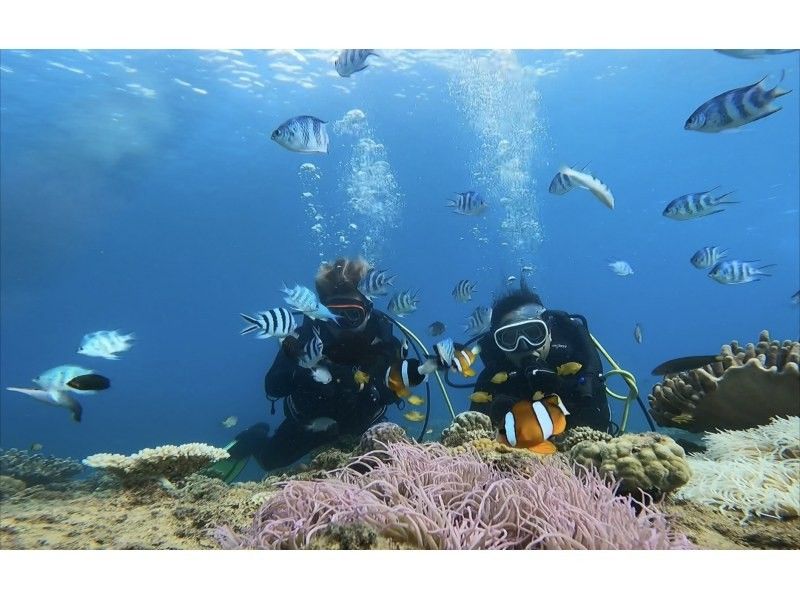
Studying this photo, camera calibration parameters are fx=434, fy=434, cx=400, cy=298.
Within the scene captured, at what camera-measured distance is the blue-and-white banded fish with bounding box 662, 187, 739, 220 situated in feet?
16.9

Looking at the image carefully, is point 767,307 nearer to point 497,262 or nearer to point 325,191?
point 497,262

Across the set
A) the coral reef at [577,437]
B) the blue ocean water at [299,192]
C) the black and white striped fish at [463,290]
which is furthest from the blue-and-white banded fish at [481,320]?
the coral reef at [577,437]

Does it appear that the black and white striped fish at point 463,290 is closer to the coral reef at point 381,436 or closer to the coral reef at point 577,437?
the coral reef at point 577,437

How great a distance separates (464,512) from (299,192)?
108 ft

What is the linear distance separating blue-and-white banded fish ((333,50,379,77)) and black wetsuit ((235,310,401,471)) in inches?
114

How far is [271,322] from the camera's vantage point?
4.00m

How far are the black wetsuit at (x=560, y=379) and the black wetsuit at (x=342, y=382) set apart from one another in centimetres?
122

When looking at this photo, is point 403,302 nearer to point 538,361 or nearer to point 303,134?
point 538,361

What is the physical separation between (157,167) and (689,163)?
3051cm

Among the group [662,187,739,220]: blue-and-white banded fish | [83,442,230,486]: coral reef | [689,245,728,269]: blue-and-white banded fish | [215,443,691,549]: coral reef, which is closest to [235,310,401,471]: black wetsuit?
[83,442,230,486]: coral reef

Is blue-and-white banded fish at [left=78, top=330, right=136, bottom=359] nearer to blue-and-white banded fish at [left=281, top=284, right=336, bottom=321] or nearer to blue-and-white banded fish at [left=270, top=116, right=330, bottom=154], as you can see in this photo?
blue-and-white banded fish at [left=281, top=284, right=336, bottom=321]

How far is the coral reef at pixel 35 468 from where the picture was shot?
6.64 m

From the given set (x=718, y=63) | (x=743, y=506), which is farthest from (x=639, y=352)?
(x=743, y=506)
